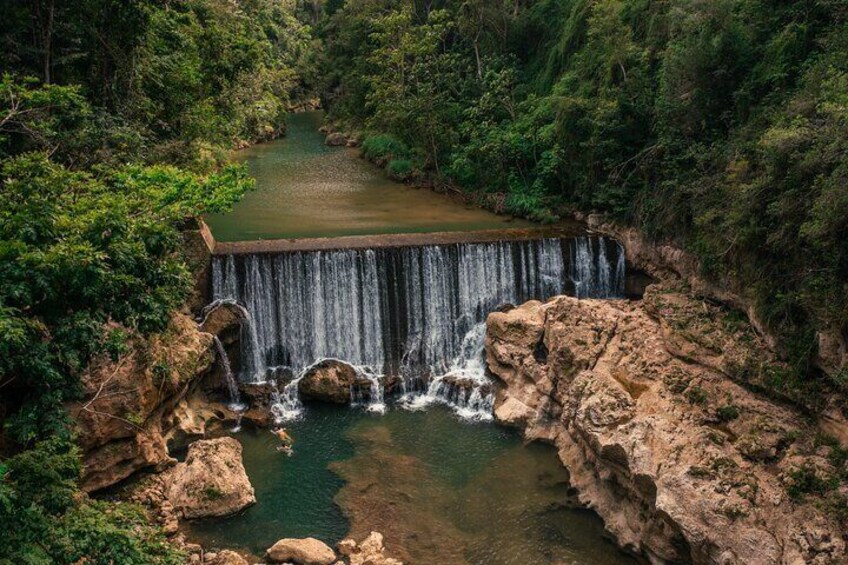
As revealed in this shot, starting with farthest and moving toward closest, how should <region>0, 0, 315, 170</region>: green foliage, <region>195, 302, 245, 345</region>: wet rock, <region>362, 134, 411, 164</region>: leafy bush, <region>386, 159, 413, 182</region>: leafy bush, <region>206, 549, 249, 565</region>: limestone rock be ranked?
<region>362, 134, 411, 164</region>: leafy bush < <region>386, 159, 413, 182</region>: leafy bush < <region>195, 302, 245, 345</region>: wet rock < <region>0, 0, 315, 170</region>: green foliage < <region>206, 549, 249, 565</region>: limestone rock

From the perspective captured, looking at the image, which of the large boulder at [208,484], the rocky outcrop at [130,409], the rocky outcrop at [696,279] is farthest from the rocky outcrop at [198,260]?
the rocky outcrop at [696,279]

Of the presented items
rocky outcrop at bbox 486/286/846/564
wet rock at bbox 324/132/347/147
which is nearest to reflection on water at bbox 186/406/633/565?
rocky outcrop at bbox 486/286/846/564

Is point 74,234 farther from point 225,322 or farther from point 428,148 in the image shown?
point 428,148

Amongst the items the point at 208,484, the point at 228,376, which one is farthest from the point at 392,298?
the point at 208,484

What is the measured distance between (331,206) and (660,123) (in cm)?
1108

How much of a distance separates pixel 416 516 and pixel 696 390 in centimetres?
552

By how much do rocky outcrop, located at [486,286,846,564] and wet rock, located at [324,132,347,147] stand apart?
23.2 meters

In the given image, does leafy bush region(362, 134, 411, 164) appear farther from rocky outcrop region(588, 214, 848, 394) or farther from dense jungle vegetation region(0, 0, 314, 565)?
dense jungle vegetation region(0, 0, 314, 565)

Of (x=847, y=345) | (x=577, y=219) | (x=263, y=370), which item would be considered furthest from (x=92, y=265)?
(x=577, y=219)

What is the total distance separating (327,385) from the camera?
16.3 metres

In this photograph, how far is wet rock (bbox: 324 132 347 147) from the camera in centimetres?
3759

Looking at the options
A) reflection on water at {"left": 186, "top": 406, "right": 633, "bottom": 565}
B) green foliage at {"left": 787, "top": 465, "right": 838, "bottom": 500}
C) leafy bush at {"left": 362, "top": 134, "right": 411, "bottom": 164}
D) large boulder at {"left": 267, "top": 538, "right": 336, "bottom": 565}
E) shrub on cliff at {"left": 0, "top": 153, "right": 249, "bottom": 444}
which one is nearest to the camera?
shrub on cliff at {"left": 0, "top": 153, "right": 249, "bottom": 444}

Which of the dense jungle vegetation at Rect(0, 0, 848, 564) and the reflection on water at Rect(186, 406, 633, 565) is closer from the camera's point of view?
the dense jungle vegetation at Rect(0, 0, 848, 564)

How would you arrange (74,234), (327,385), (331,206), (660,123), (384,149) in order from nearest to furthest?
(74,234)
(327,385)
(660,123)
(331,206)
(384,149)
